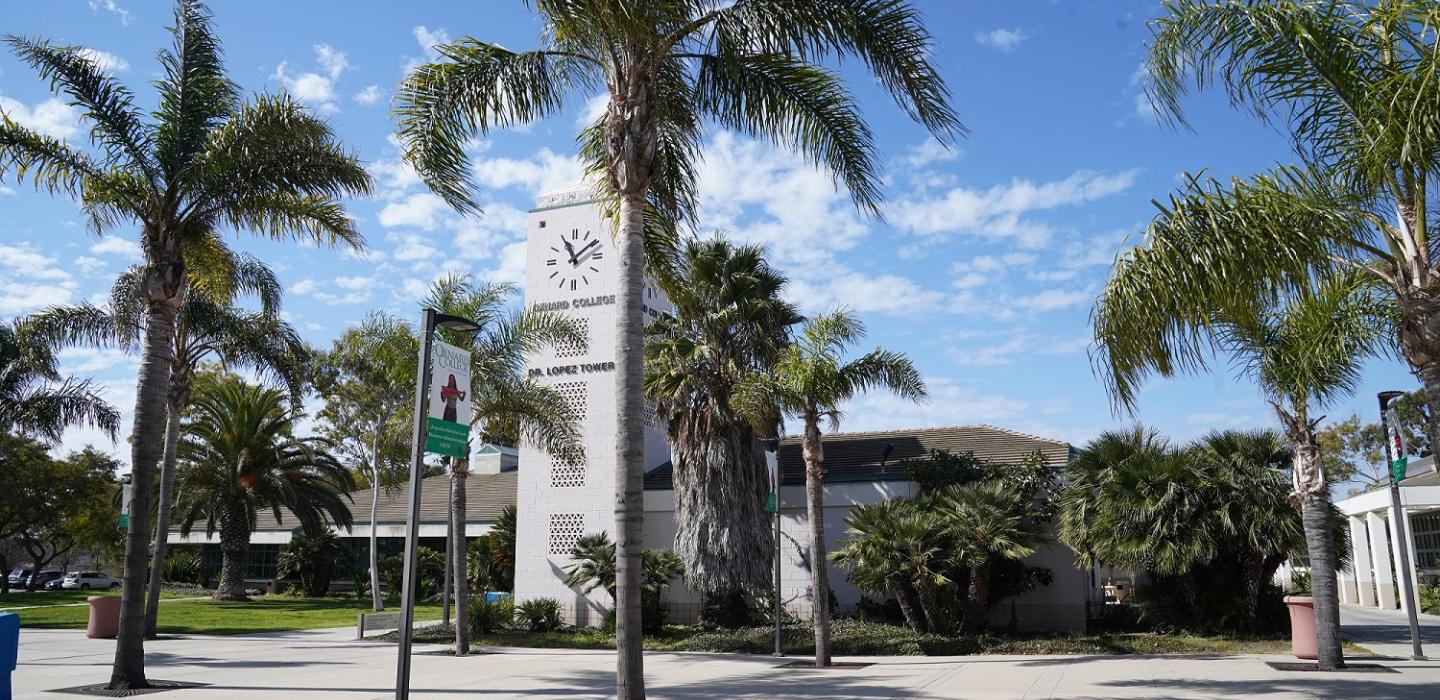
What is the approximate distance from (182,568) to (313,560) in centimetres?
932

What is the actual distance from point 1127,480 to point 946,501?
12.2 ft

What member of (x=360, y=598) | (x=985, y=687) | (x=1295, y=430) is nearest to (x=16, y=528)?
(x=360, y=598)

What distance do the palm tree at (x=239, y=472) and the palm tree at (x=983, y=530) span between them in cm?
2546

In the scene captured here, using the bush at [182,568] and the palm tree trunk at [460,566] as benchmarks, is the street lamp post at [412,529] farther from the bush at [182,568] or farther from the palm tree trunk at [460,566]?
the bush at [182,568]

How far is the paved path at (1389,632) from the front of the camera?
18.8 metres

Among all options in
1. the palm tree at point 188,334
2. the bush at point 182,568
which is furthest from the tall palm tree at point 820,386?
the bush at point 182,568

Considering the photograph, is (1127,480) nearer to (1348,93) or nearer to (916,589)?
(916,589)

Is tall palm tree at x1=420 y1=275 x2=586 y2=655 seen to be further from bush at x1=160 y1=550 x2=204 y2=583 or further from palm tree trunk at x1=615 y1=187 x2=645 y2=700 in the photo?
bush at x1=160 y1=550 x2=204 y2=583

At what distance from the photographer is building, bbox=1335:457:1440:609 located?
1211 inches

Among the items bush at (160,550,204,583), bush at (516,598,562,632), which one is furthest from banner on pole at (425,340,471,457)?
bush at (160,550,204,583)

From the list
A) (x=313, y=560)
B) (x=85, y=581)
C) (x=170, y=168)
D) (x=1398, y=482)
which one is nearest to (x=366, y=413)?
(x=313, y=560)

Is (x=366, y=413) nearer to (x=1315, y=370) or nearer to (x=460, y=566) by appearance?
(x=460, y=566)

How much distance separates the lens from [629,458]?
394 inches

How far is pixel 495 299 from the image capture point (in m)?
21.3
